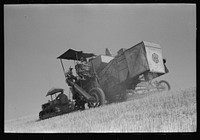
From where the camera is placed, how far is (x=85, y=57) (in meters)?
8.51

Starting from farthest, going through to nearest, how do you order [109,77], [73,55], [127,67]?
[109,77] < [127,67] < [73,55]

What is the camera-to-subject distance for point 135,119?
655 cm

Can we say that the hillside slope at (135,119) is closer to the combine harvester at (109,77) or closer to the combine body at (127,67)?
the combine harvester at (109,77)

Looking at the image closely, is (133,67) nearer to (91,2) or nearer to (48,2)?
(91,2)

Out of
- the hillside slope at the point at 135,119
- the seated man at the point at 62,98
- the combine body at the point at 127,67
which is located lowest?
the hillside slope at the point at 135,119

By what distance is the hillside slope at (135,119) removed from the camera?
632 centimetres

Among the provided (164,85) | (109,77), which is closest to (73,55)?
(109,77)

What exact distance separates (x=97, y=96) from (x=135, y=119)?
1.96m

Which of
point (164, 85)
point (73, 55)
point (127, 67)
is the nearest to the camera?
point (164, 85)

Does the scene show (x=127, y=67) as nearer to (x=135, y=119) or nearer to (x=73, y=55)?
(x=73, y=55)

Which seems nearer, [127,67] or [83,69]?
[127,67]

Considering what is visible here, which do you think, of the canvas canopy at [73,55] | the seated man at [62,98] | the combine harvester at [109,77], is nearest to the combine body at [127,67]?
the combine harvester at [109,77]

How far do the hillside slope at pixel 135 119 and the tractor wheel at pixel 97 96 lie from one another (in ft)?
1.57
